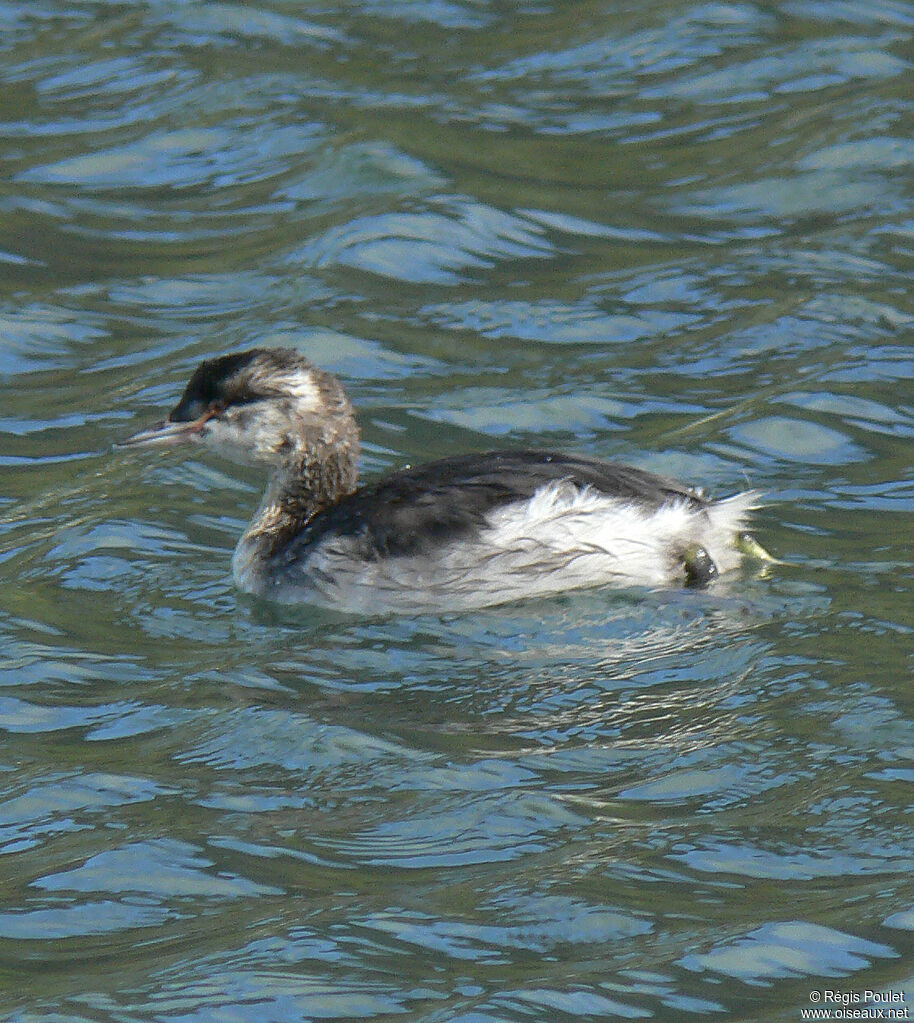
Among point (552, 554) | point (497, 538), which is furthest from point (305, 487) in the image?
point (552, 554)

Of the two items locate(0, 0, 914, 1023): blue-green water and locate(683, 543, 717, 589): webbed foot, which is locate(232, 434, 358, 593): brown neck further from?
locate(683, 543, 717, 589): webbed foot

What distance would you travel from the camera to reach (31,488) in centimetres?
782

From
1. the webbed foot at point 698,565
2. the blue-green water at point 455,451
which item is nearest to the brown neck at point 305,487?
the blue-green water at point 455,451

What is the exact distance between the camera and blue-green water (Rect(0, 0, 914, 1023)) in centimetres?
463

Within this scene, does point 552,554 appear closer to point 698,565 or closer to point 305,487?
point 698,565

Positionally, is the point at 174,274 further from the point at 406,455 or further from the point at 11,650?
the point at 11,650

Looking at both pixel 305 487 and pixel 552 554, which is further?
pixel 305 487

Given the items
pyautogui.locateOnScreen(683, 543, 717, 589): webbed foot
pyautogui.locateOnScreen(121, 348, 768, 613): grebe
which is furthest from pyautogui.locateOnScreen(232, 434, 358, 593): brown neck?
pyautogui.locateOnScreen(683, 543, 717, 589): webbed foot

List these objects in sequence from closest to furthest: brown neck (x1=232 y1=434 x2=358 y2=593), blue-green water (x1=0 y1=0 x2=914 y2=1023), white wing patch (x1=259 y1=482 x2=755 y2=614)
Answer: blue-green water (x1=0 y1=0 x2=914 y2=1023), white wing patch (x1=259 y1=482 x2=755 y2=614), brown neck (x1=232 y1=434 x2=358 y2=593)

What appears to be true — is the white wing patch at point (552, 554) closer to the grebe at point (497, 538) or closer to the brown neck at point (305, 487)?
the grebe at point (497, 538)

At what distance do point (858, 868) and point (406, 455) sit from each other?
3616mm

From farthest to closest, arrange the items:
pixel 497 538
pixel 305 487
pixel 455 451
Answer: pixel 455 451
pixel 305 487
pixel 497 538

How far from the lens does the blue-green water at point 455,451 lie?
15.2 feet

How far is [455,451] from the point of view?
8008 mm
